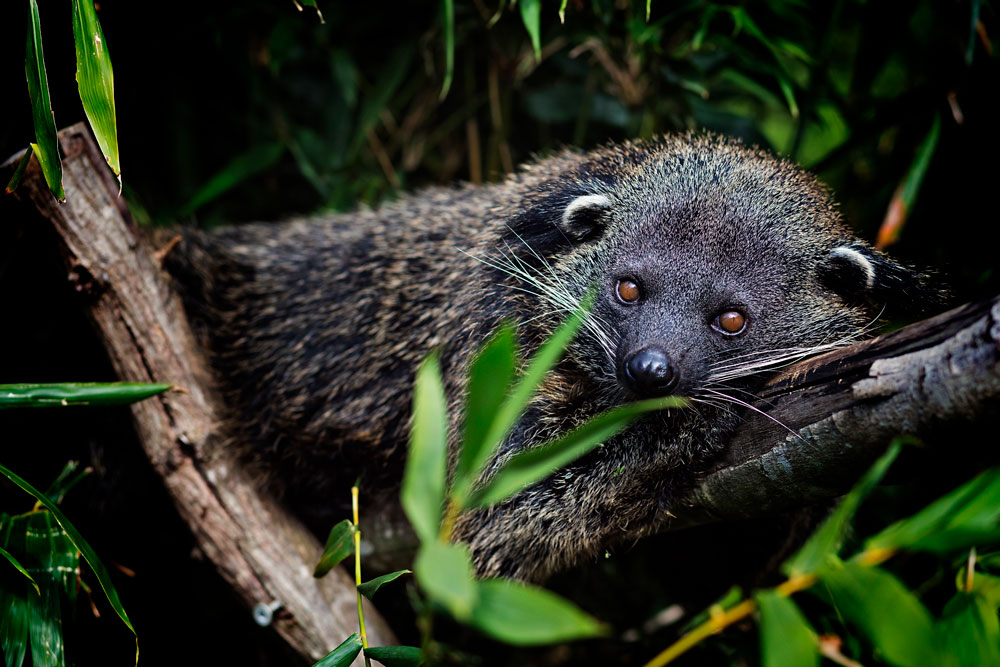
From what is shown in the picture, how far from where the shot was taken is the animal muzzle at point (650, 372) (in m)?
2.36

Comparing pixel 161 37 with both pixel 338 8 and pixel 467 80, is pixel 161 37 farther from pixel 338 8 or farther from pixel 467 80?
pixel 467 80

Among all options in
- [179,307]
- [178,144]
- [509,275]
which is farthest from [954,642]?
[178,144]

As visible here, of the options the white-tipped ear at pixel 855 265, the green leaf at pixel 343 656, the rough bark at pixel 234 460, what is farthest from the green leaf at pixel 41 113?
the white-tipped ear at pixel 855 265

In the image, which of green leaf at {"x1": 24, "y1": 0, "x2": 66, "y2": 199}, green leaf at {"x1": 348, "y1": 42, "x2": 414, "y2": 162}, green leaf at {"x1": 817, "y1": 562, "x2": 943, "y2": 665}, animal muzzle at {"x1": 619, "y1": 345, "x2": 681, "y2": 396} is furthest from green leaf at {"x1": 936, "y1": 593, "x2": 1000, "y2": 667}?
green leaf at {"x1": 348, "y1": 42, "x2": 414, "y2": 162}

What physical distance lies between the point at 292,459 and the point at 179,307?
2.74 feet

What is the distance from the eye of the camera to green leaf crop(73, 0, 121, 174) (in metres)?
2.41

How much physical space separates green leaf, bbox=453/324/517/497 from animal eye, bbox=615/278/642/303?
1447 mm

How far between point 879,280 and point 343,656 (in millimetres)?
2112

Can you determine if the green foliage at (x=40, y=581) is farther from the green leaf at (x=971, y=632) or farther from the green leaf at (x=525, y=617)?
the green leaf at (x=971, y=632)

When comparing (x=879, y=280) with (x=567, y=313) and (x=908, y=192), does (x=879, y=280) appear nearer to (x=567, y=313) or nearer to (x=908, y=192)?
(x=567, y=313)

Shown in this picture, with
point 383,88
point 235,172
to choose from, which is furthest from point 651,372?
point 235,172

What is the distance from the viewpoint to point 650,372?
7.74ft

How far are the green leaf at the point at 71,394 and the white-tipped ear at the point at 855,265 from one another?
232 cm

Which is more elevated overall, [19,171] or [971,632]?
[19,171]
